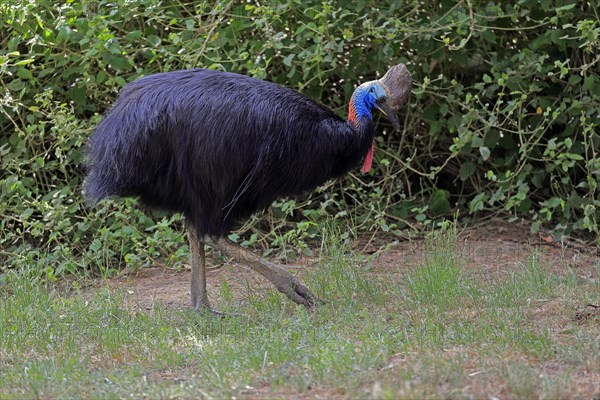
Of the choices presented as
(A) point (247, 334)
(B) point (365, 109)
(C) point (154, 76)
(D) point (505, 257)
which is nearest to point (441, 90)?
(D) point (505, 257)

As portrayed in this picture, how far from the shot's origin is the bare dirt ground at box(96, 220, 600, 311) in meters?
6.45

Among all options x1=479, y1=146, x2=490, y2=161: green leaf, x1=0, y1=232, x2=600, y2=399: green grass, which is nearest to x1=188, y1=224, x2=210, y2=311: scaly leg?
x1=0, y1=232, x2=600, y2=399: green grass

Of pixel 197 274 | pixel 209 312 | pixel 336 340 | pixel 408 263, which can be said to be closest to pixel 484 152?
pixel 408 263

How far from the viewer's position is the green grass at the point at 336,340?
13.0 feet

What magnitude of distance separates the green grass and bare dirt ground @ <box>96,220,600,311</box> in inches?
7.5

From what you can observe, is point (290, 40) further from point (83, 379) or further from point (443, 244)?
point (83, 379)

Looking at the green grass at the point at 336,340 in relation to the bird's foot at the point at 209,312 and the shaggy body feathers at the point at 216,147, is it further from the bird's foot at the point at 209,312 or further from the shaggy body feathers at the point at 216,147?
the shaggy body feathers at the point at 216,147

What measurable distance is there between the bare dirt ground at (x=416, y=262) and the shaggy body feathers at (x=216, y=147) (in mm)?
864

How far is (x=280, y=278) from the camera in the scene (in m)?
5.56

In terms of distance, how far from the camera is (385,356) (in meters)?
4.31

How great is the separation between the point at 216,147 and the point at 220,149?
0.9 inches

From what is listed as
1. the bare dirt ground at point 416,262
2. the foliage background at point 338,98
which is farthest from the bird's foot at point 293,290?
the foliage background at point 338,98

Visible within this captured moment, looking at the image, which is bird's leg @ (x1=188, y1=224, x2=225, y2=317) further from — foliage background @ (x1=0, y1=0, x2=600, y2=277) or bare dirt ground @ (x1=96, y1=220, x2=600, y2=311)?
foliage background @ (x1=0, y1=0, x2=600, y2=277)

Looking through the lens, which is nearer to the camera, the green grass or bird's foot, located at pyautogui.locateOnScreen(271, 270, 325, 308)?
the green grass
